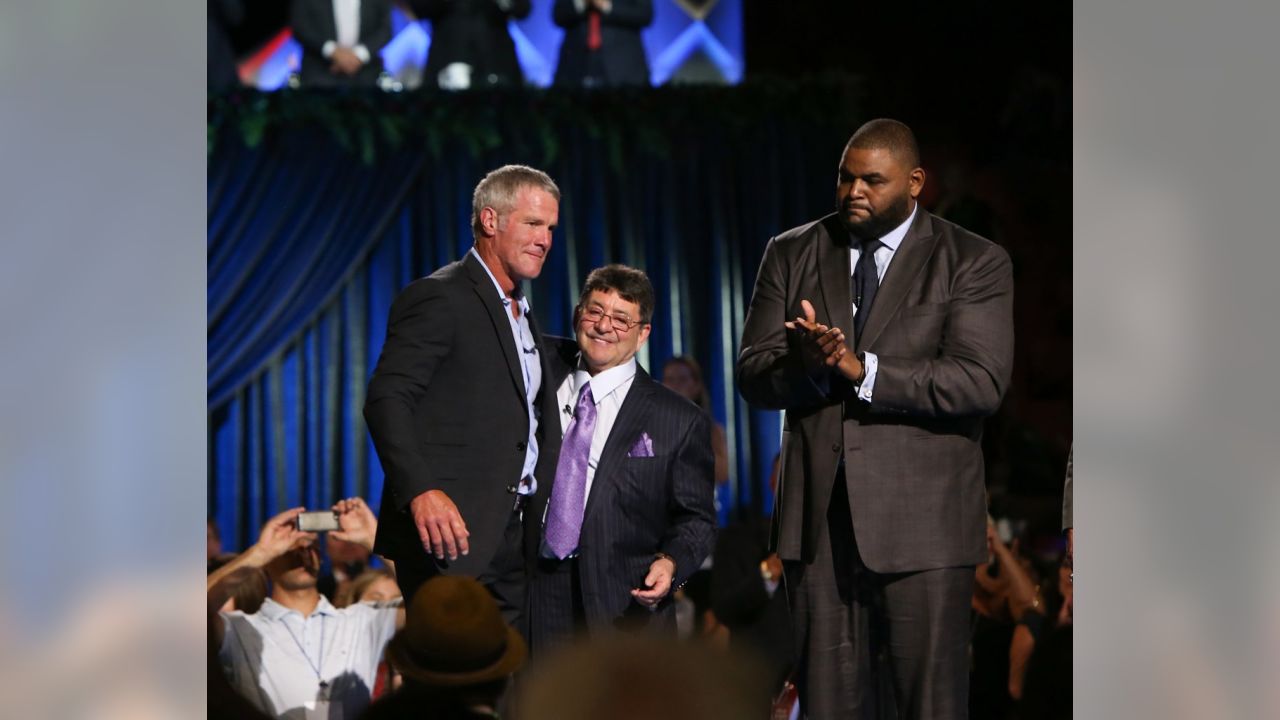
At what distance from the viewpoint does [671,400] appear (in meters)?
3.36

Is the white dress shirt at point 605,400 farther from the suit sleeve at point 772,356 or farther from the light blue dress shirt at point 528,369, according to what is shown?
the suit sleeve at point 772,356

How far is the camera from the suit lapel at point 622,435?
326 cm

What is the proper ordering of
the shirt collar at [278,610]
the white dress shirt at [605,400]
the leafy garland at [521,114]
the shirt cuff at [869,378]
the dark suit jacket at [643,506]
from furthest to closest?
the leafy garland at [521,114] < the shirt collar at [278,610] < the white dress shirt at [605,400] < the dark suit jacket at [643,506] < the shirt cuff at [869,378]

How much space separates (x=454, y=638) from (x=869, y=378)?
108cm

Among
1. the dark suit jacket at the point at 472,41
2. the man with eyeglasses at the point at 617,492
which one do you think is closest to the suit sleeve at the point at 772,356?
the man with eyeglasses at the point at 617,492

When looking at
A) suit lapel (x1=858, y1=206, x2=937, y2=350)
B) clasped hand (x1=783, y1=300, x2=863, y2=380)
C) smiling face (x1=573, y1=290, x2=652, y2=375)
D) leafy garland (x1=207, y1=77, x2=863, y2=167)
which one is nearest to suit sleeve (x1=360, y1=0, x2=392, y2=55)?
leafy garland (x1=207, y1=77, x2=863, y2=167)

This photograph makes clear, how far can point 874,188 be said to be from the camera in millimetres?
2941

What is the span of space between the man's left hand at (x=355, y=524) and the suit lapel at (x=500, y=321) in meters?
0.54

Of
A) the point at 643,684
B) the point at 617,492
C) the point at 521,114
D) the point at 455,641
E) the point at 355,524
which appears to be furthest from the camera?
the point at 521,114

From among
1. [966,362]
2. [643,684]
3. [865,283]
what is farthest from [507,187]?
[643,684]

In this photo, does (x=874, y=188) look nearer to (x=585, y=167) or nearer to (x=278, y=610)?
(x=278, y=610)
